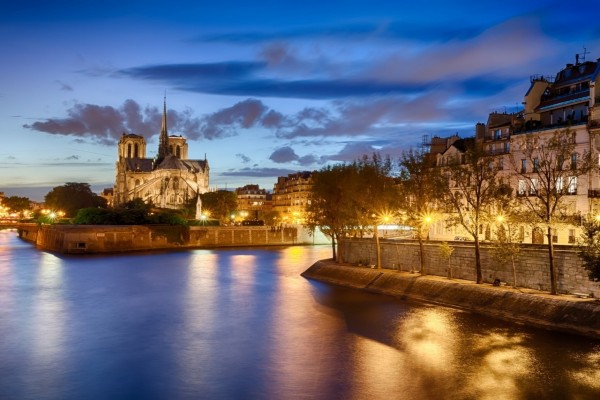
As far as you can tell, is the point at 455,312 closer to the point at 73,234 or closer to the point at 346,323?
the point at 346,323

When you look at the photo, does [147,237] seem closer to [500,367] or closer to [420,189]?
[420,189]

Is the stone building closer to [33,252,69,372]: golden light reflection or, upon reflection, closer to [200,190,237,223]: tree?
[33,252,69,372]: golden light reflection

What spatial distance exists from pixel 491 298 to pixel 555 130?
19.3m

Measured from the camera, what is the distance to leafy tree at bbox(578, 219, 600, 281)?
28.4 metres

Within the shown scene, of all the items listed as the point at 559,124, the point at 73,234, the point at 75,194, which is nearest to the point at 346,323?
the point at 559,124

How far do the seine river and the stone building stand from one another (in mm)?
12975

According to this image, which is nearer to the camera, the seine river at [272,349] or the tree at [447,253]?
the seine river at [272,349]

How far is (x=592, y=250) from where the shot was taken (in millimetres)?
28828

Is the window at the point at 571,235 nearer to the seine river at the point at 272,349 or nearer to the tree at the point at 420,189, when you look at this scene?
the tree at the point at 420,189

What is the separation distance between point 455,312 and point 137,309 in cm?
1968

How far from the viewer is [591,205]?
43844 millimetres

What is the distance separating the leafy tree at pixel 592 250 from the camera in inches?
1120

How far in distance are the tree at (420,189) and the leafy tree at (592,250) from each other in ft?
40.9

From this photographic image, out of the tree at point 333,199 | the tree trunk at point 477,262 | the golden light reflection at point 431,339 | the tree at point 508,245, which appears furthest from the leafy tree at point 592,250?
the tree at point 333,199
